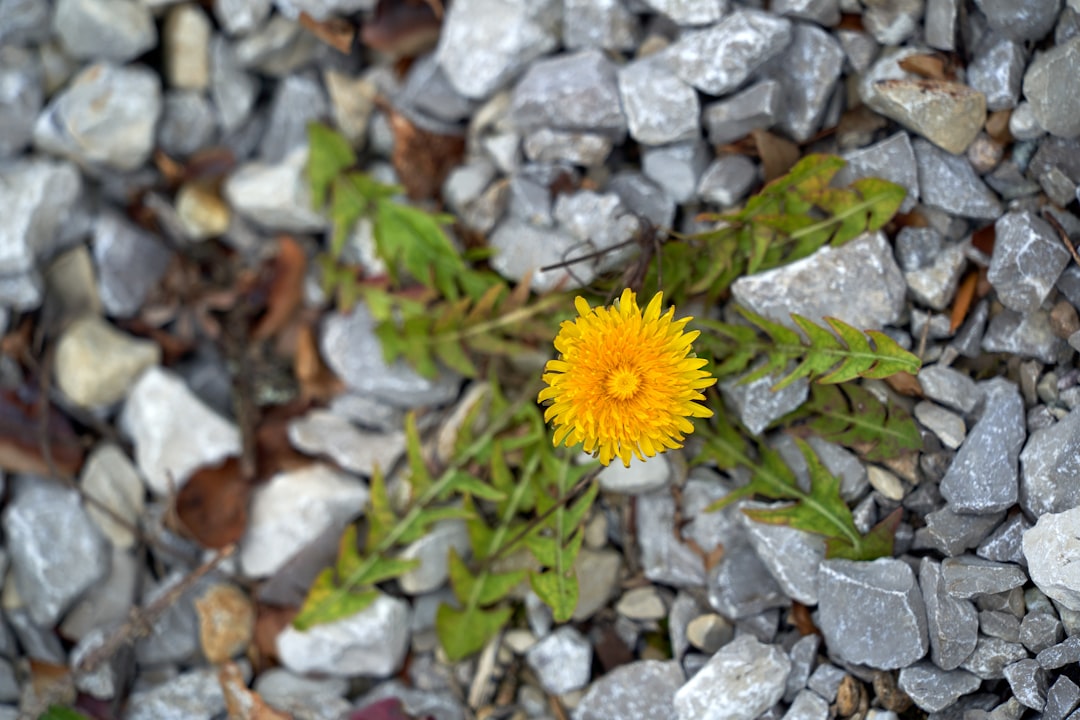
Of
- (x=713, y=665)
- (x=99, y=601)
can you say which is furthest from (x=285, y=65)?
(x=713, y=665)

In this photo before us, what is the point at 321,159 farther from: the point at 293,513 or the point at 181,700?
the point at 181,700

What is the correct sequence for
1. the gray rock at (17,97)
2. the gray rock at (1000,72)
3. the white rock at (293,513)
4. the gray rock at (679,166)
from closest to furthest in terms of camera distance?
the gray rock at (1000,72) → the gray rock at (679,166) → the white rock at (293,513) → the gray rock at (17,97)

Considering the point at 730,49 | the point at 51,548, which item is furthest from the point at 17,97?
the point at 730,49

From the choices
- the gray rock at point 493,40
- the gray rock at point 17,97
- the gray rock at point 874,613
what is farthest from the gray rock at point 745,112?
the gray rock at point 17,97

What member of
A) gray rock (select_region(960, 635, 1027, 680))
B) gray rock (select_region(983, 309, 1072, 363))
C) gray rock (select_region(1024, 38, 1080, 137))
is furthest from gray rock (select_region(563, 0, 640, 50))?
gray rock (select_region(960, 635, 1027, 680))

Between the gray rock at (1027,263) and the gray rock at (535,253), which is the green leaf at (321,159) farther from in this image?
the gray rock at (1027,263)

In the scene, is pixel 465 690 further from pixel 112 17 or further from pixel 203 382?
pixel 112 17
